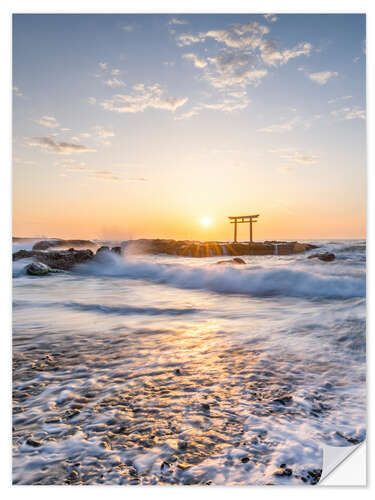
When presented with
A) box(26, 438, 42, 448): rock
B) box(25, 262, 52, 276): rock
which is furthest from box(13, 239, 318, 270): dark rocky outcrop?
box(26, 438, 42, 448): rock

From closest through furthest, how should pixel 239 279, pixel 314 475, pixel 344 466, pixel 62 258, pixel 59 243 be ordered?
pixel 314 475
pixel 344 466
pixel 59 243
pixel 239 279
pixel 62 258

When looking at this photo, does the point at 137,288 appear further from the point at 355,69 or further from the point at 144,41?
the point at 355,69

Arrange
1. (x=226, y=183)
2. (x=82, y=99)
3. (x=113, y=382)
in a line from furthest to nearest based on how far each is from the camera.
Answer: (x=226, y=183) < (x=82, y=99) < (x=113, y=382)

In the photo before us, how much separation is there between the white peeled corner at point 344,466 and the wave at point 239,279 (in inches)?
108

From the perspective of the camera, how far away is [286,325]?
143 inches

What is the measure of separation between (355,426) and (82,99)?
12.7 ft

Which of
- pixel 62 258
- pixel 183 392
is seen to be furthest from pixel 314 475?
pixel 62 258

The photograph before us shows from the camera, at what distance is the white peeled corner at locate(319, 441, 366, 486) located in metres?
1.63

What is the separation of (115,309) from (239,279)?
3536 millimetres

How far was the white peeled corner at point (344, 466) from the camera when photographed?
1.63 metres

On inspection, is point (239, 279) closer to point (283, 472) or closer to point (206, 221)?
point (206, 221)

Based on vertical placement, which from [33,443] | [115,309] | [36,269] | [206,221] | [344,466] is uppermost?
[206,221]

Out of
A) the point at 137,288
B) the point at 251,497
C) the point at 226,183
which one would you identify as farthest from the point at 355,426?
the point at 137,288

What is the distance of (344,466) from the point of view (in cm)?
177
